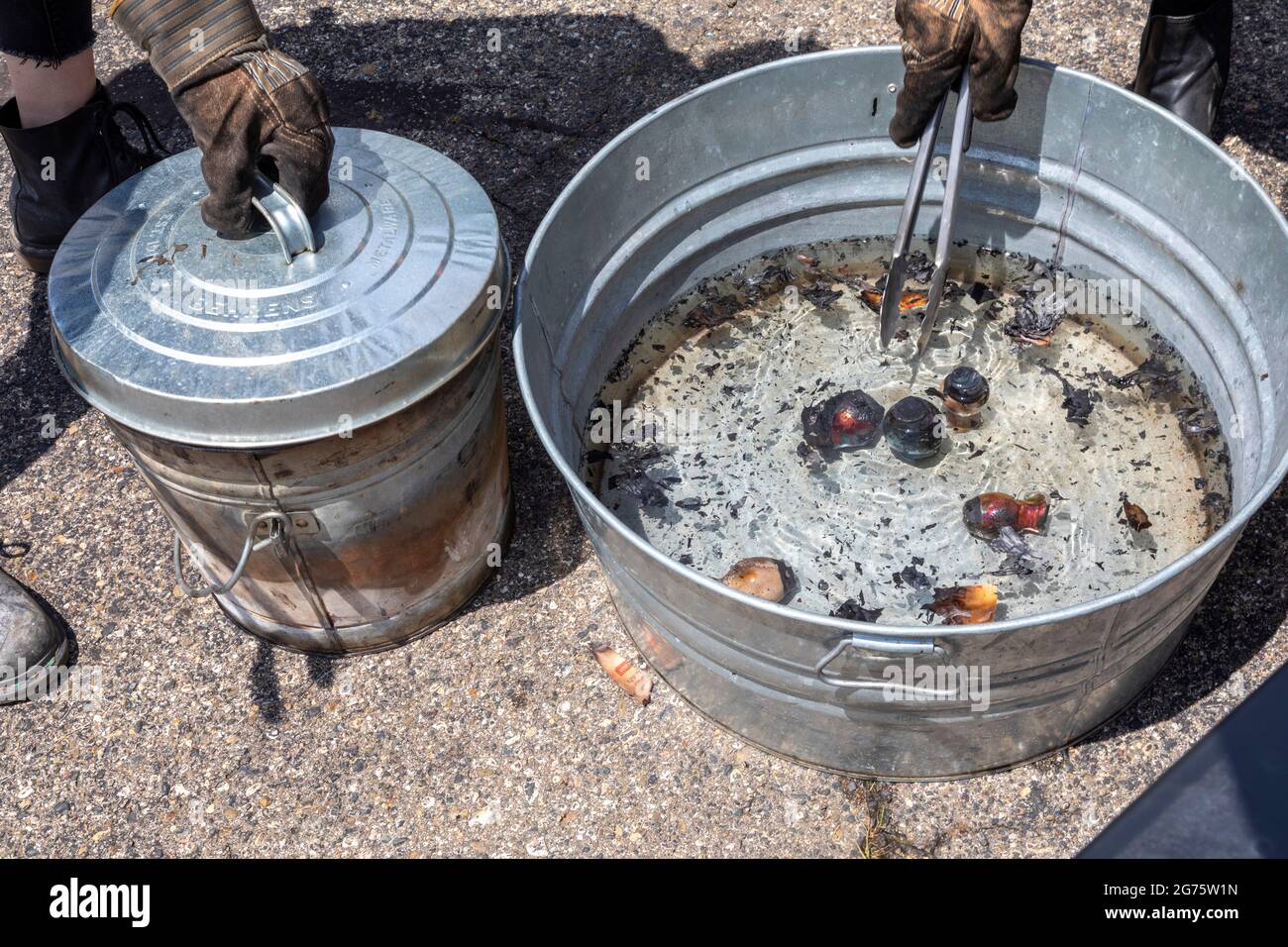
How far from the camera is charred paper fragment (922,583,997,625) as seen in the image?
2.35 metres

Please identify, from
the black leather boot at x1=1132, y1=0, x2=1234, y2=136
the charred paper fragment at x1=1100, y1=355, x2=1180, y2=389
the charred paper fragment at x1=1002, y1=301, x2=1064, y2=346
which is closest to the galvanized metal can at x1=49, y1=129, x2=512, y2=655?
the charred paper fragment at x1=1002, y1=301, x2=1064, y2=346

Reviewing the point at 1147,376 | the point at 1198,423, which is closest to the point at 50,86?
the point at 1147,376

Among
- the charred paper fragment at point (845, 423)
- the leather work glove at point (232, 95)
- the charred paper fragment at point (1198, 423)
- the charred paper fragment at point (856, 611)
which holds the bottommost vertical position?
the charred paper fragment at point (856, 611)

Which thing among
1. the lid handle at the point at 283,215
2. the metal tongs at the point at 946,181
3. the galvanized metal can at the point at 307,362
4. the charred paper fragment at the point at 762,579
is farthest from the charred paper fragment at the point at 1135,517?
the lid handle at the point at 283,215

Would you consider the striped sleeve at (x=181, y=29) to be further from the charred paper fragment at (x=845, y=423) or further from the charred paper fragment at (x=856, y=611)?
the charred paper fragment at (x=856, y=611)

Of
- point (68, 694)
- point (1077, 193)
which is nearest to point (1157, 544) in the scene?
point (1077, 193)

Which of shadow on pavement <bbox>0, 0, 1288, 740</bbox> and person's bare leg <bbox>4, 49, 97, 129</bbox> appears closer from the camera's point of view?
shadow on pavement <bbox>0, 0, 1288, 740</bbox>

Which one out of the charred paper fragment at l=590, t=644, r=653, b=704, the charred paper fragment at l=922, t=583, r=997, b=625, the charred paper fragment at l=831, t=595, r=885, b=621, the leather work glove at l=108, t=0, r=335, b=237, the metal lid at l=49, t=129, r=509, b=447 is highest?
the leather work glove at l=108, t=0, r=335, b=237

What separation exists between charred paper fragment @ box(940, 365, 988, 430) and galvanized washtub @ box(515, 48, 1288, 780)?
460 millimetres

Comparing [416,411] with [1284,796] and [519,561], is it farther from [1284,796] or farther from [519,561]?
[1284,796]

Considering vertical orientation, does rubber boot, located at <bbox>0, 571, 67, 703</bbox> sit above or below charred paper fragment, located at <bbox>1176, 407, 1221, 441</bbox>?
above

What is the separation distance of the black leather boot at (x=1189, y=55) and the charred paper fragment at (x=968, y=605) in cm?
167

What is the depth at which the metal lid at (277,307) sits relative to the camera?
191cm

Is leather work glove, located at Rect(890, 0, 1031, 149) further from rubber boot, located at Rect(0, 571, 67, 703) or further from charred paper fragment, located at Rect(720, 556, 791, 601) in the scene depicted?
rubber boot, located at Rect(0, 571, 67, 703)
